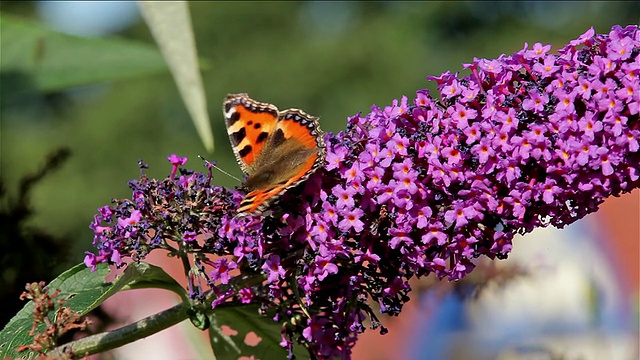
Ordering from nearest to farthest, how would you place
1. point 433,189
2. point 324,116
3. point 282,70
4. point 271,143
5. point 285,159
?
1. point 433,189
2. point 285,159
3. point 271,143
4. point 324,116
5. point 282,70

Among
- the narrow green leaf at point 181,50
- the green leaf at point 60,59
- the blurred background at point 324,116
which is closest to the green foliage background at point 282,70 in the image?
the blurred background at point 324,116

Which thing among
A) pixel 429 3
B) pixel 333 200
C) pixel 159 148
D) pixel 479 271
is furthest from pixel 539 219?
pixel 429 3

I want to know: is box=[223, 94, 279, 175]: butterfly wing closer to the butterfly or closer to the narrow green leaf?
the butterfly

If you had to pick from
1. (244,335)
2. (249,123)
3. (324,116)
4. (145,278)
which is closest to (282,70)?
(324,116)

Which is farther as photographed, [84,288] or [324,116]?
[324,116]

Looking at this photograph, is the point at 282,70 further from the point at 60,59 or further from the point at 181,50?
the point at 181,50

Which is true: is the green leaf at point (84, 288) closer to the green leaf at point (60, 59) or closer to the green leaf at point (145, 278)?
the green leaf at point (145, 278)

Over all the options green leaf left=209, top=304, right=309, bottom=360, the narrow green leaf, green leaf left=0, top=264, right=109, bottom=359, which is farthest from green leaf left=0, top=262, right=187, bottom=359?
Answer: the narrow green leaf
